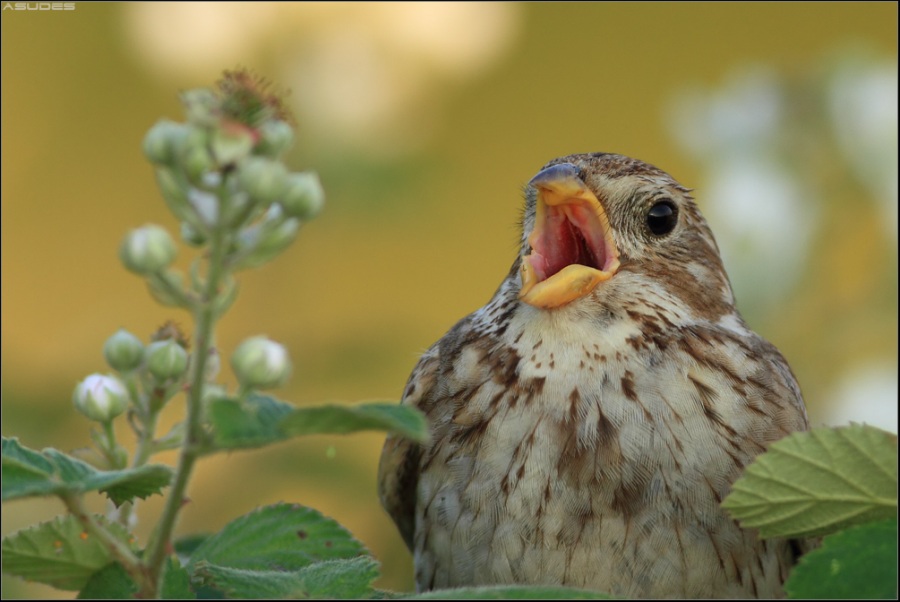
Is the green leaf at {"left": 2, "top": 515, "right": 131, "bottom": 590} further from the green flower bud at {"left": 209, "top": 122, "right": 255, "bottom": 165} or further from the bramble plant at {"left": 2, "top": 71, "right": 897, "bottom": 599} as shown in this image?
the green flower bud at {"left": 209, "top": 122, "right": 255, "bottom": 165}

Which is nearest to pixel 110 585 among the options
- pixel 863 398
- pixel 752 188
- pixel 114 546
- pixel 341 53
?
pixel 114 546

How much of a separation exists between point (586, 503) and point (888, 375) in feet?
5.77


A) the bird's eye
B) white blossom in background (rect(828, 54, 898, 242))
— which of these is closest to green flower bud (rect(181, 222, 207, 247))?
the bird's eye

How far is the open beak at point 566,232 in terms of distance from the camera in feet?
8.31

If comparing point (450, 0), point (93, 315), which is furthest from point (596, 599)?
point (450, 0)

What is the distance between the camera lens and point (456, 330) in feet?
9.21

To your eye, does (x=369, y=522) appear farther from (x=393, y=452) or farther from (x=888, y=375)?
(x=888, y=375)

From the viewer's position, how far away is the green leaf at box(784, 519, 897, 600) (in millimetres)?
1247

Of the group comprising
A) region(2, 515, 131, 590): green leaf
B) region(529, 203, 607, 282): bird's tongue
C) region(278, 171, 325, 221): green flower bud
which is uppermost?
region(529, 203, 607, 282): bird's tongue

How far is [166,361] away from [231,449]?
1.06 ft

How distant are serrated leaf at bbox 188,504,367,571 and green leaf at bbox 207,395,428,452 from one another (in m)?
0.50

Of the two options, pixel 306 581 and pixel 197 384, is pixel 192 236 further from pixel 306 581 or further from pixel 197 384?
pixel 306 581

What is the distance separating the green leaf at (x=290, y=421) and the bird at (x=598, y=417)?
4.15 ft

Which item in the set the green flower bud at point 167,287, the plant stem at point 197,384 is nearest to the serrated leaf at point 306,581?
the plant stem at point 197,384
